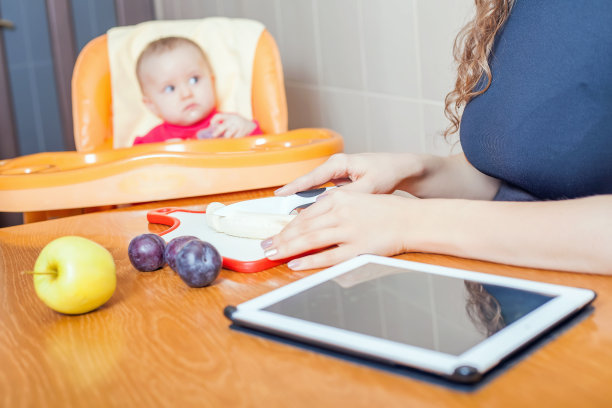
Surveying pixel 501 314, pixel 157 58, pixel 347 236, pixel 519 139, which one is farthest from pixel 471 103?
pixel 157 58

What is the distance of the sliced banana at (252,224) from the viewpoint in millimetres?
895

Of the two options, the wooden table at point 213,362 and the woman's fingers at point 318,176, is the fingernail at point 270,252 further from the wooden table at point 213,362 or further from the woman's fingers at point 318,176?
the woman's fingers at point 318,176

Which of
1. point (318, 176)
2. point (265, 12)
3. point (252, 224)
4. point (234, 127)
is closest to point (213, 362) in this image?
point (252, 224)

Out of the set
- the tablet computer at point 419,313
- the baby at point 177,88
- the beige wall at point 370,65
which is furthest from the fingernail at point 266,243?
the baby at point 177,88

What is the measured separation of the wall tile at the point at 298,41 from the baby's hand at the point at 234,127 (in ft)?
1.42

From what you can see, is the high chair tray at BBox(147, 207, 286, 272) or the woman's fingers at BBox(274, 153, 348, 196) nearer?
the high chair tray at BBox(147, 207, 286, 272)

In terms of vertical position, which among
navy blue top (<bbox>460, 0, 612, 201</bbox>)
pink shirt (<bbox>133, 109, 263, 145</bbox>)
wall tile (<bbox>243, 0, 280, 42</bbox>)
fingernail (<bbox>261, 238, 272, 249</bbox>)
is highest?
wall tile (<bbox>243, 0, 280, 42</bbox>)

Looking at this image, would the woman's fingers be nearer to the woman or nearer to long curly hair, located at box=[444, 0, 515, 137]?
the woman

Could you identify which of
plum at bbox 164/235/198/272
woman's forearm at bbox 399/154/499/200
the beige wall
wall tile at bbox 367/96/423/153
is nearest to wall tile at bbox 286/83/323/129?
the beige wall

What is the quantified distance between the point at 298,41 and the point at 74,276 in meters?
1.67

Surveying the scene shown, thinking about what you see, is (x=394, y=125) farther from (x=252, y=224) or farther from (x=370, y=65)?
(x=252, y=224)

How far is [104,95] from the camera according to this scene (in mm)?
1854

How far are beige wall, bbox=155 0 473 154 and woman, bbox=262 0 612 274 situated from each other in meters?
0.53

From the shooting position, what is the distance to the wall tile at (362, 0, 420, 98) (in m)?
1.67
